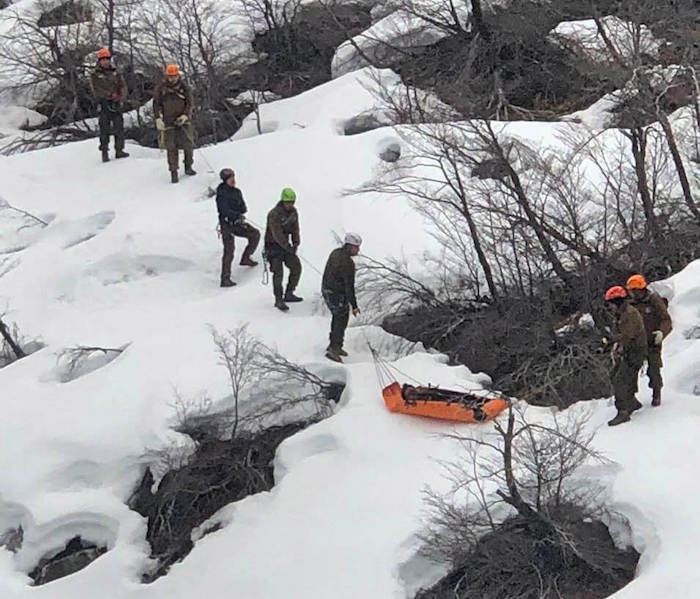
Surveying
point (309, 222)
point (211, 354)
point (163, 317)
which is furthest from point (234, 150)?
point (211, 354)

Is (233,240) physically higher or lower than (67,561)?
higher

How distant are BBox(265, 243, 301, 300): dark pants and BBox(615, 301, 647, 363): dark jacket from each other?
175 inches

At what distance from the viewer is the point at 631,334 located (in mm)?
9820

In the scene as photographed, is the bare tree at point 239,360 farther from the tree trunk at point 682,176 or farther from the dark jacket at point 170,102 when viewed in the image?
the tree trunk at point 682,176

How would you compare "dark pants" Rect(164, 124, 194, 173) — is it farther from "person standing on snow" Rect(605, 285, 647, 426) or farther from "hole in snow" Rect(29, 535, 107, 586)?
"person standing on snow" Rect(605, 285, 647, 426)

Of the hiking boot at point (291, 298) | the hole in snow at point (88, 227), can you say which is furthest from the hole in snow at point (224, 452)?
the hole in snow at point (88, 227)

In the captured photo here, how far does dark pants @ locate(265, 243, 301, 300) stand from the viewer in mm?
12812

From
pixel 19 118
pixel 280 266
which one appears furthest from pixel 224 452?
pixel 19 118

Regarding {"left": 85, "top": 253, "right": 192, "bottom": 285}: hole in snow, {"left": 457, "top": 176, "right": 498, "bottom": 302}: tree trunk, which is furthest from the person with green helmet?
{"left": 85, "top": 253, "right": 192, "bottom": 285}: hole in snow

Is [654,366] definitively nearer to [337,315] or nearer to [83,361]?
[337,315]

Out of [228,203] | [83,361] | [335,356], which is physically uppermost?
[228,203]

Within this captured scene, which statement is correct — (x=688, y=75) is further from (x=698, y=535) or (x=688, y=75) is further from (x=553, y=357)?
(x=698, y=535)

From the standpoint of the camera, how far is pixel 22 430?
12.3m

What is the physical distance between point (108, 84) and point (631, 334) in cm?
929
